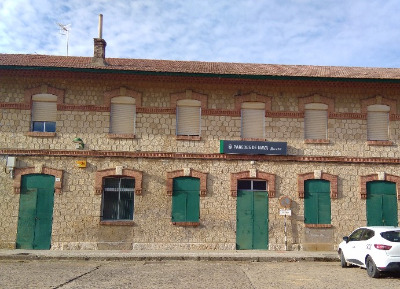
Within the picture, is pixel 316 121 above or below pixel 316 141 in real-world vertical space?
above

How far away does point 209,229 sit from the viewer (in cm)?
1605

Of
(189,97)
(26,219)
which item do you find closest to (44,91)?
(26,219)

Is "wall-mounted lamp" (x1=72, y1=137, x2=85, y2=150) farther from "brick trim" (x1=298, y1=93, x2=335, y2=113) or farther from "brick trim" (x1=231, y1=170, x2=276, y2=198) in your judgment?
"brick trim" (x1=298, y1=93, x2=335, y2=113)

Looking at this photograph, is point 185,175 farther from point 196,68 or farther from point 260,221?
point 196,68

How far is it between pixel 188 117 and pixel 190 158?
5.50ft

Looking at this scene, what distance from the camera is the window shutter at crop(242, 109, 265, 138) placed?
16.7 metres

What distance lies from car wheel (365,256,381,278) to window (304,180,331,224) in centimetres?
524

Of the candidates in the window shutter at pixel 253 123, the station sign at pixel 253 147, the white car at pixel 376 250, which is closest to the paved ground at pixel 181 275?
the white car at pixel 376 250

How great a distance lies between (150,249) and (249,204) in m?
4.23

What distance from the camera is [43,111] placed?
53.8 feet

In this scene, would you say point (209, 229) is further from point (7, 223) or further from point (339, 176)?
point (7, 223)

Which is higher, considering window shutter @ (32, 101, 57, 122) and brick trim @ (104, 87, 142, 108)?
brick trim @ (104, 87, 142, 108)

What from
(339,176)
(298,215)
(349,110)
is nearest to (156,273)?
(298,215)

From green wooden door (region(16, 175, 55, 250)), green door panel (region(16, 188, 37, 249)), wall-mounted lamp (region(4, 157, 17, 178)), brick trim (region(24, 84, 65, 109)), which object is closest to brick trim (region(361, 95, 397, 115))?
brick trim (region(24, 84, 65, 109))
